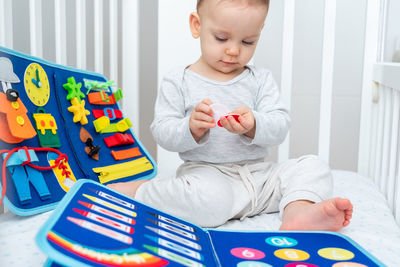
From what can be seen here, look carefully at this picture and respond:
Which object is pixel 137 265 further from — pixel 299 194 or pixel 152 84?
pixel 152 84

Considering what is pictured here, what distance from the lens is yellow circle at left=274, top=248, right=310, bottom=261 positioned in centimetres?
53

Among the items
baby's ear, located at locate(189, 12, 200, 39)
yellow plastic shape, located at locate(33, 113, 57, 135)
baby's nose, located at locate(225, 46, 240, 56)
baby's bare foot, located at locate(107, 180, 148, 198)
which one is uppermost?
baby's ear, located at locate(189, 12, 200, 39)

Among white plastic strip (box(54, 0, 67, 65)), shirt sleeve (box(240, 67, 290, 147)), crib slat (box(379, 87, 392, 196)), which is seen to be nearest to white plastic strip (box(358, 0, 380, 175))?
crib slat (box(379, 87, 392, 196))

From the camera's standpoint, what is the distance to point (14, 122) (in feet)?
2.50

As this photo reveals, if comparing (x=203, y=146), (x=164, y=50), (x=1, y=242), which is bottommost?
(x=1, y=242)

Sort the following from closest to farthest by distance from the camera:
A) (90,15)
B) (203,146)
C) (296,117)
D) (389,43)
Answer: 1. (203,146)
2. (389,43)
3. (90,15)
4. (296,117)

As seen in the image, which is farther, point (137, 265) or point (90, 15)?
point (90, 15)

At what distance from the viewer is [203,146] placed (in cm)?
94

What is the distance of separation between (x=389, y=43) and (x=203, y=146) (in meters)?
0.59

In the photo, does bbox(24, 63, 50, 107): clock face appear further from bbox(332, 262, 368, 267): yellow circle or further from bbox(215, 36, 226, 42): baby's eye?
bbox(332, 262, 368, 267): yellow circle

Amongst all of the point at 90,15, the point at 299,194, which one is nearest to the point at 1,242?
the point at 299,194

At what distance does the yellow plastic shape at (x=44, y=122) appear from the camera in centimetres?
85

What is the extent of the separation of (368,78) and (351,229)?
65 centimetres

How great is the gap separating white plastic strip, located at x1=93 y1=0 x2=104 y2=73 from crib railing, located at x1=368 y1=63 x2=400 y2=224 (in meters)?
0.78
